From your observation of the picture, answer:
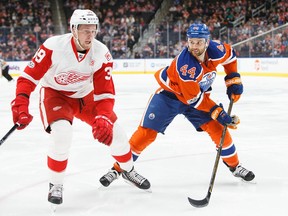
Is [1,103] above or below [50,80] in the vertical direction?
below

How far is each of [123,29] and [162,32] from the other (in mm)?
1340

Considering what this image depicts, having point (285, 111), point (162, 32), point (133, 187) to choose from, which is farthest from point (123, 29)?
point (133, 187)

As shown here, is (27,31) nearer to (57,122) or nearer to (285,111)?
(285,111)

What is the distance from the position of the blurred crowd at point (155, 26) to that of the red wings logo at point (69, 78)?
10.5 meters

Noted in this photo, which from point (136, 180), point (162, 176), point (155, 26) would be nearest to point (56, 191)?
point (136, 180)

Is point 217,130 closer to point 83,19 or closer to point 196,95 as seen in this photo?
point 196,95

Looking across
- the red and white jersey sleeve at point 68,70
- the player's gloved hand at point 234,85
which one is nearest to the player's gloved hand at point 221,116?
the player's gloved hand at point 234,85

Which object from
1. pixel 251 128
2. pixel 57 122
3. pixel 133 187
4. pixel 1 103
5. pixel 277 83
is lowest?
pixel 277 83

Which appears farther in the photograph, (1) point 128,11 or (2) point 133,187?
(1) point 128,11

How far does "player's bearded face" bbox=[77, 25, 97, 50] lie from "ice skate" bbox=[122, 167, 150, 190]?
887mm

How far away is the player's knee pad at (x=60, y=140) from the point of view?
265 centimetres

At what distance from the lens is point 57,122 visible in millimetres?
2711

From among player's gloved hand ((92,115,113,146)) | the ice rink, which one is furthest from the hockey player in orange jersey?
player's gloved hand ((92,115,113,146))

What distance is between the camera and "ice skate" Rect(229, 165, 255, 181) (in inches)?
127
